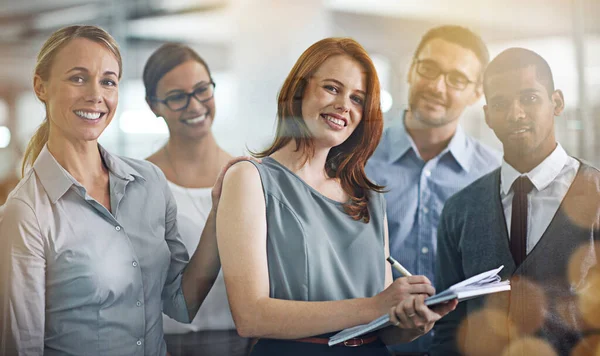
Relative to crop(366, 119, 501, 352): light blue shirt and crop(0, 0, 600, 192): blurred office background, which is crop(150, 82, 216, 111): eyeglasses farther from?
crop(366, 119, 501, 352): light blue shirt

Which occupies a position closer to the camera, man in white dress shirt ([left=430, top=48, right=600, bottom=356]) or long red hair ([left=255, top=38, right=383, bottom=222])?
long red hair ([left=255, top=38, right=383, bottom=222])

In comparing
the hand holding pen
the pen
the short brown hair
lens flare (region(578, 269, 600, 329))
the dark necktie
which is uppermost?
the short brown hair

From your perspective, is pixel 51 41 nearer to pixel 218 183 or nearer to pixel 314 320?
pixel 218 183

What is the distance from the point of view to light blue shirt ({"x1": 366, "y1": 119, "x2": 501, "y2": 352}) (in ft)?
7.18

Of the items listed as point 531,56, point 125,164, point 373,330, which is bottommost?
point 373,330

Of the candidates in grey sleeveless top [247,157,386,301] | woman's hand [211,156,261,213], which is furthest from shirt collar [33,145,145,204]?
grey sleeveless top [247,157,386,301]

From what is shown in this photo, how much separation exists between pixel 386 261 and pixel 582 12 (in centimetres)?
124

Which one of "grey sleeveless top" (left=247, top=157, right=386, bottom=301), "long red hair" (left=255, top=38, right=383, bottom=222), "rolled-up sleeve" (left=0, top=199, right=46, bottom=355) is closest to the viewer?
"rolled-up sleeve" (left=0, top=199, right=46, bottom=355)

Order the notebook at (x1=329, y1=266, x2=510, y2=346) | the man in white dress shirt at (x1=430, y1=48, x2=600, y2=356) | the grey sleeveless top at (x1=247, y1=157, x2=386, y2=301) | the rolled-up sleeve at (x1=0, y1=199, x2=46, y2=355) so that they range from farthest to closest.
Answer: the man in white dress shirt at (x1=430, y1=48, x2=600, y2=356) < the grey sleeveless top at (x1=247, y1=157, x2=386, y2=301) < the rolled-up sleeve at (x1=0, y1=199, x2=46, y2=355) < the notebook at (x1=329, y1=266, x2=510, y2=346)

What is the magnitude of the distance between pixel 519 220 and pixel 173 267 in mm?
1270

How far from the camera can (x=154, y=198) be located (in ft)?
6.74

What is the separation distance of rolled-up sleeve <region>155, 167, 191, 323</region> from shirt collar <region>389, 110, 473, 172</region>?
0.83m

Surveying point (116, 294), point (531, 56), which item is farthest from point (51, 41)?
point (531, 56)

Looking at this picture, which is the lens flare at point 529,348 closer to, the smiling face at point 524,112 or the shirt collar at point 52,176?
the smiling face at point 524,112
